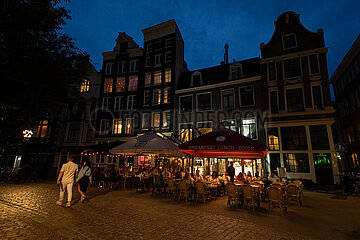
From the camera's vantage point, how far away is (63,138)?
91.1 ft

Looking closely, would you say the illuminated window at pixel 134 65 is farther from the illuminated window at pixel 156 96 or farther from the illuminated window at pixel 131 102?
the illuminated window at pixel 156 96

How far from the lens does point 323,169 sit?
16328 millimetres

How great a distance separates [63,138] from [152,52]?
18415 millimetres

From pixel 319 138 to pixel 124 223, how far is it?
18354 millimetres

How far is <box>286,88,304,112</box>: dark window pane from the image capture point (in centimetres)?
1825

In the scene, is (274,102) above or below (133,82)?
below

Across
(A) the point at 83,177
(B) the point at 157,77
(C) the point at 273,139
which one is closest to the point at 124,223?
(A) the point at 83,177

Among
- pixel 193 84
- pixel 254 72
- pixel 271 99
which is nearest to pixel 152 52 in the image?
pixel 193 84

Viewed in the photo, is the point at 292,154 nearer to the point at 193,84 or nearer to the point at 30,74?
the point at 193,84

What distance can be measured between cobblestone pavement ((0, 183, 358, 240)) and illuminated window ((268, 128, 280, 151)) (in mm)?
12931

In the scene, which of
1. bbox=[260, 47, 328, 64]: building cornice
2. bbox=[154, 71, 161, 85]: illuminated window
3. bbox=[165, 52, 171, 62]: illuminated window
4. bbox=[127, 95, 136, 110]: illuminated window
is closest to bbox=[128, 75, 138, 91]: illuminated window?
bbox=[127, 95, 136, 110]: illuminated window

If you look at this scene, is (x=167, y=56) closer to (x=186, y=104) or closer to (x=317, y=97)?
(x=186, y=104)

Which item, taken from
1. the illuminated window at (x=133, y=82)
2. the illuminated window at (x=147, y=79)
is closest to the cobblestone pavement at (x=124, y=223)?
the illuminated window at (x=147, y=79)

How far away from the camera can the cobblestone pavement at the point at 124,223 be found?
16.1 ft
